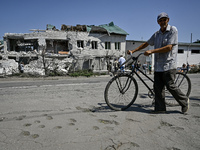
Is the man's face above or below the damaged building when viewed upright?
below

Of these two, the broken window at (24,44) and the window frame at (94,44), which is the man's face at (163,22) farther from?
the broken window at (24,44)

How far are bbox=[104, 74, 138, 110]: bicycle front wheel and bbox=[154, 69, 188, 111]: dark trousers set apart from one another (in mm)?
488

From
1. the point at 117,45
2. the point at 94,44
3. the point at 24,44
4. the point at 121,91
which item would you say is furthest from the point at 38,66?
the point at 121,91

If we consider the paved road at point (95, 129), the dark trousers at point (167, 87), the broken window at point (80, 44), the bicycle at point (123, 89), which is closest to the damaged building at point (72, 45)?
the broken window at point (80, 44)

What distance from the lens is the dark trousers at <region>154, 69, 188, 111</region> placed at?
9.28 ft

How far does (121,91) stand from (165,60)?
1143 millimetres

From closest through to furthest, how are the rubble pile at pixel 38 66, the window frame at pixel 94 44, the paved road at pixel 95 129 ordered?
1. the paved road at pixel 95 129
2. the rubble pile at pixel 38 66
3. the window frame at pixel 94 44

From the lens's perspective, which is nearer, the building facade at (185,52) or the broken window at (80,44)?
the broken window at (80,44)

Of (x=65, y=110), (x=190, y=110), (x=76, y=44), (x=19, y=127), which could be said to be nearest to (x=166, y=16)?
(x=190, y=110)

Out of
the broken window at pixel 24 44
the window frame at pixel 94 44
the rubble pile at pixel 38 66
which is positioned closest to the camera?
the rubble pile at pixel 38 66

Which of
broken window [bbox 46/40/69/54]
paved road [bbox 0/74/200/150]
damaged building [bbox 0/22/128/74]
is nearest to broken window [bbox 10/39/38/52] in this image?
damaged building [bbox 0/22/128/74]

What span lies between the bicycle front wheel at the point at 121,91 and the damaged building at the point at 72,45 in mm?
19350

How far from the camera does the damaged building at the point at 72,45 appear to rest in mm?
22844

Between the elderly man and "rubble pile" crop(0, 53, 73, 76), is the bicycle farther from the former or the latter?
"rubble pile" crop(0, 53, 73, 76)
